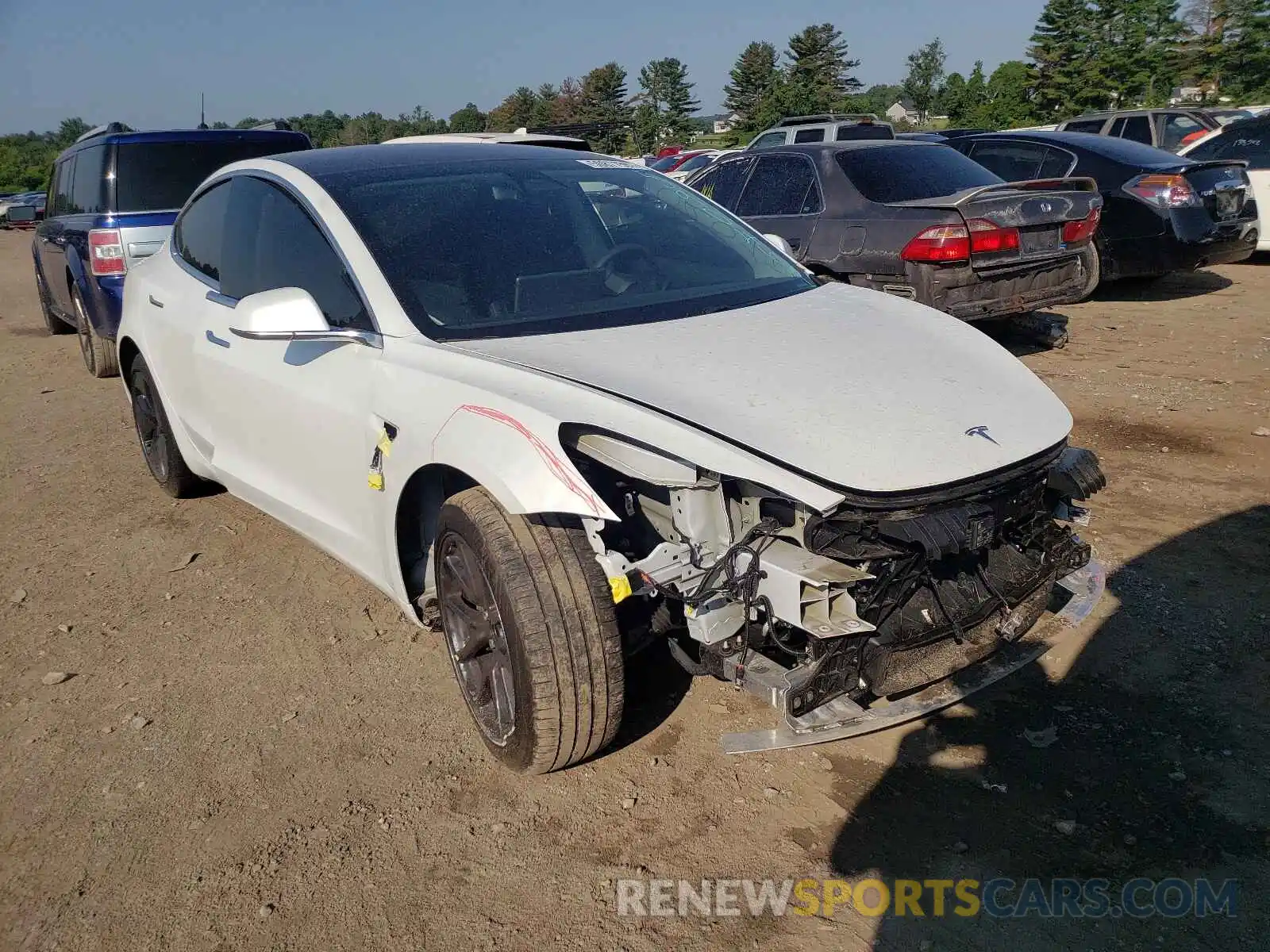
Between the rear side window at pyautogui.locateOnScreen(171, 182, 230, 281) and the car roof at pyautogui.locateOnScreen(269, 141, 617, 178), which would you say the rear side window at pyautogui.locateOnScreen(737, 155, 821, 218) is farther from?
the rear side window at pyautogui.locateOnScreen(171, 182, 230, 281)

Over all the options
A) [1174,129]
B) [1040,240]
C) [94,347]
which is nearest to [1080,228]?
[1040,240]

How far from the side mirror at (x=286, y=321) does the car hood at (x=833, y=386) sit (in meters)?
0.42

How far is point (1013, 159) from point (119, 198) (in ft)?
26.6

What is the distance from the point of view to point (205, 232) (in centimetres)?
447

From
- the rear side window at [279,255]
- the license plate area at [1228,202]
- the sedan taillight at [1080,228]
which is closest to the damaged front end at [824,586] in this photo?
the rear side window at [279,255]

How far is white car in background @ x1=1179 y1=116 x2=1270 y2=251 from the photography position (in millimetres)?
10414

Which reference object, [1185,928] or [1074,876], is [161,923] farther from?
[1185,928]

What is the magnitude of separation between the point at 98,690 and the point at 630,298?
229 cm

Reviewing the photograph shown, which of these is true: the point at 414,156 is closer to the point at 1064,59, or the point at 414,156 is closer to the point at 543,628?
the point at 543,628

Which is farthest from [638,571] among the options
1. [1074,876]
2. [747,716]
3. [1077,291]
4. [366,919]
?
[1077,291]

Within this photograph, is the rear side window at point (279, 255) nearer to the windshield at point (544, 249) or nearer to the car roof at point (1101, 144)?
the windshield at point (544, 249)

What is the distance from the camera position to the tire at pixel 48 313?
10250mm

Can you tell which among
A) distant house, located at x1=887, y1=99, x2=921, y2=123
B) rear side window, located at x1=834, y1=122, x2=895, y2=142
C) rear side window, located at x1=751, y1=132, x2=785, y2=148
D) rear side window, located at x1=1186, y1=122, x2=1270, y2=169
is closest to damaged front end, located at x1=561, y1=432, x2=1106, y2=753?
rear side window, located at x1=1186, y1=122, x2=1270, y2=169

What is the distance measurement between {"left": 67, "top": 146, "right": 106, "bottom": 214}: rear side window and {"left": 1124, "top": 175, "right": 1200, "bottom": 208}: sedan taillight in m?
8.53
